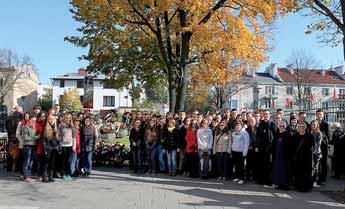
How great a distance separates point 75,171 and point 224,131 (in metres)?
4.61

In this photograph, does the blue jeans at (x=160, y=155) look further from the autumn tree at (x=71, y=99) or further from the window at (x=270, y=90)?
the window at (x=270, y=90)

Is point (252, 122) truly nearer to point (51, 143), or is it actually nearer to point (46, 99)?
point (51, 143)

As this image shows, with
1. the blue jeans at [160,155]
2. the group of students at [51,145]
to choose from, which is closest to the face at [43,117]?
the group of students at [51,145]

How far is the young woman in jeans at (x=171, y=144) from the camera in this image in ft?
46.2

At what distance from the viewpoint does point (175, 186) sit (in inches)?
470

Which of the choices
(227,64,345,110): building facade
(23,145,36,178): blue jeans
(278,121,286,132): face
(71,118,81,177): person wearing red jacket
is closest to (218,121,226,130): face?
(278,121,286,132): face

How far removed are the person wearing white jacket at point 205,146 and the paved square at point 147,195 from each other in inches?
23.6

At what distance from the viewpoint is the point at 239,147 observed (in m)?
13.1

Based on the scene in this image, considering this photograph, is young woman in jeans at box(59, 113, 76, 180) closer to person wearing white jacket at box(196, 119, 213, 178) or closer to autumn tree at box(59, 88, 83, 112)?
person wearing white jacket at box(196, 119, 213, 178)

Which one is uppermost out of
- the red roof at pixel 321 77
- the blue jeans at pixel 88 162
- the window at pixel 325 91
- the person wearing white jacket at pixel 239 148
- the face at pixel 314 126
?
the red roof at pixel 321 77

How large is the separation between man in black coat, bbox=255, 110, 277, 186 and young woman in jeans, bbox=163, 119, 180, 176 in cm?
261

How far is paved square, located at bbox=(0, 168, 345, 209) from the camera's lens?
9.45 metres

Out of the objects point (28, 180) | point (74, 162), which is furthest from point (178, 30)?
point (28, 180)

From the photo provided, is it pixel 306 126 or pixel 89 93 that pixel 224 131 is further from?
pixel 89 93
